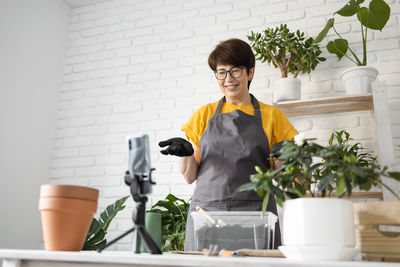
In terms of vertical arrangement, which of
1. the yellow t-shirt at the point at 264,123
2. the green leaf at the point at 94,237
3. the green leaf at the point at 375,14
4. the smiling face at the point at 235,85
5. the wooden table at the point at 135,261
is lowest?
the green leaf at the point at 94,237

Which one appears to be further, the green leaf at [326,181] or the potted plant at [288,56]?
the potted plant at [288,56]

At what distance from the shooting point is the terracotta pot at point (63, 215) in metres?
0.98

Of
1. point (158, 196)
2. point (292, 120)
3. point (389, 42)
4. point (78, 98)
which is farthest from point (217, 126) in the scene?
point (78, 98)

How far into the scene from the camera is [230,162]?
183cm

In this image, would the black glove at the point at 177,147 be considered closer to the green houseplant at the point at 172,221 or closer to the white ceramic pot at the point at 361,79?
the green houseplant at the point at 172,221

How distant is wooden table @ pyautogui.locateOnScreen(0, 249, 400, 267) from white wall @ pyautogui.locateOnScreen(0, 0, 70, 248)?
2134 millimetres

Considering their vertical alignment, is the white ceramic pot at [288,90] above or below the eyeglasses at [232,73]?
above

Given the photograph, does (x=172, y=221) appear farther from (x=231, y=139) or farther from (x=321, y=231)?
(x=321, y=231)

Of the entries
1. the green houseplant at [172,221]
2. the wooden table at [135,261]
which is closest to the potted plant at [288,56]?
the green houseplant at [172,221]

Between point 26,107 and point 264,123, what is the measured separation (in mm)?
2050

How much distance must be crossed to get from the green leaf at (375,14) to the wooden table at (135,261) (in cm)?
200

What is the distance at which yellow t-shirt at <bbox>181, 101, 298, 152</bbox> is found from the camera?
6.25ft

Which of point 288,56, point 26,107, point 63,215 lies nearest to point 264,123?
point 288,56

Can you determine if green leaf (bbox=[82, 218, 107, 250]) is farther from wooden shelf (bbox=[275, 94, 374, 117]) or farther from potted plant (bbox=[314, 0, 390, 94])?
potted plant (bbox=[314, 0, 390, 94])
